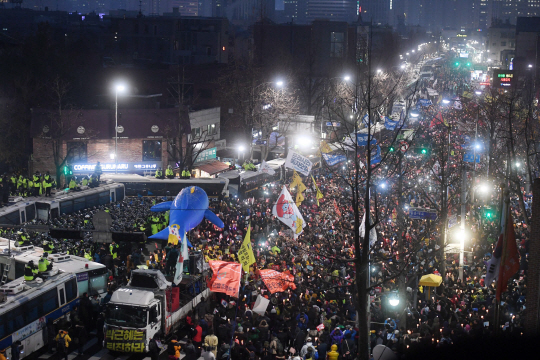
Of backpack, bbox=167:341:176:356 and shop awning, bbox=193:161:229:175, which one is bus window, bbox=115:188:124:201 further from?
backpack, bbox=167:341:176:356

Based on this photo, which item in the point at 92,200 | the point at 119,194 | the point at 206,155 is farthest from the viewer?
the point at 206,155

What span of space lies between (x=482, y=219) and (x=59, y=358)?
2005 cm

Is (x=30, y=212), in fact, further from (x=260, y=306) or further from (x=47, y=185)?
(x=260, y=306)

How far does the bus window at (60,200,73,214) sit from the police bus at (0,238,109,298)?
6235 millimetres

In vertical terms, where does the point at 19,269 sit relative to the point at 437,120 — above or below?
below

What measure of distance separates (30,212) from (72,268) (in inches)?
312

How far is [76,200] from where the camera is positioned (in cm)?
2819

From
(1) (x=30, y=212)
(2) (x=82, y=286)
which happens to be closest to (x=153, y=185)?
(1) (x=30, y=212)

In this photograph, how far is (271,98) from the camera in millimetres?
58656

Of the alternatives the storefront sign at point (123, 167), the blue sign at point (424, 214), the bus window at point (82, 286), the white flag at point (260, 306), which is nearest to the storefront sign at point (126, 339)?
the white flag at point (260, 306)

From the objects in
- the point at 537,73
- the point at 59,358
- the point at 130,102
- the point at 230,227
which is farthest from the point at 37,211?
the point at 537,73

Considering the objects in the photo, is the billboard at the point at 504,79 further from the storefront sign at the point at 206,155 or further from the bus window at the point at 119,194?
the bus window at the point at 119,194

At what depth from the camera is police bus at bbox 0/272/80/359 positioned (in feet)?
51.2

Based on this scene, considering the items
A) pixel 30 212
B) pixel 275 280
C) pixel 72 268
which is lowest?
pixel 275 280
